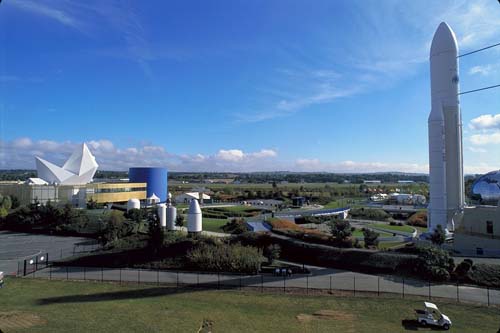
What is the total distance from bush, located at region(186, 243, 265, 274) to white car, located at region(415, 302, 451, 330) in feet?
40.2

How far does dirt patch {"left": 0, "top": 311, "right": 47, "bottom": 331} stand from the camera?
15875mm

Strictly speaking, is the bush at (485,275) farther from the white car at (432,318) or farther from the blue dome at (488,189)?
the blue dome at (488,189)

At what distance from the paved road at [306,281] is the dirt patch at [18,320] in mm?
7381

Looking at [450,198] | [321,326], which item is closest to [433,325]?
[321,326]

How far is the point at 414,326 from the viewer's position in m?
16.3

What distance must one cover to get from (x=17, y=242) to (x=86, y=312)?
2810 centimetres

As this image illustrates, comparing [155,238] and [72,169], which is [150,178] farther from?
[155,238]

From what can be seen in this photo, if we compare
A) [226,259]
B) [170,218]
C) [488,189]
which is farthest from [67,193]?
[488,189]

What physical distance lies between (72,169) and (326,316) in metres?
74.2

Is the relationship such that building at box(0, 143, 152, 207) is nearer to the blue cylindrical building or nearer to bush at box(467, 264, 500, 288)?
the blue cylindrical building

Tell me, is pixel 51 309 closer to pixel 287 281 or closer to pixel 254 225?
pixel 287 281

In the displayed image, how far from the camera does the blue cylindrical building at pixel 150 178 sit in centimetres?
8119

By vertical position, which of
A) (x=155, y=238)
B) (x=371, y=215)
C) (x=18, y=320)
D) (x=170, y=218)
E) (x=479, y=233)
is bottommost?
(x=18, y=320)

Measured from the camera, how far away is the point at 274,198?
90562 mm
